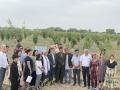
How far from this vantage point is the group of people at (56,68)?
49.8 feet

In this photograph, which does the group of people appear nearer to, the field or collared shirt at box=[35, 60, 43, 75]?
collared shirt at box=[35, 60, 43, 75]

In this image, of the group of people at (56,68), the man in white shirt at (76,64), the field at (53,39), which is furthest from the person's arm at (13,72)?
the field at (53,39)

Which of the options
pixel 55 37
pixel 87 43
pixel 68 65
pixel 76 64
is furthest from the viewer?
pixel 55 37

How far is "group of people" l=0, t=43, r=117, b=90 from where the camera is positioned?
15.2 m

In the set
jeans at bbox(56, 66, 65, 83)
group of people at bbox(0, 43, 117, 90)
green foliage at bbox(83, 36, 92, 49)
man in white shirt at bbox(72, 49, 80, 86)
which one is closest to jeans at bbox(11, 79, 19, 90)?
group of people at bbox(0, 43, 117, 90)

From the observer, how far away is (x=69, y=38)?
1898 inches

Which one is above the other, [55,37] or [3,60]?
[3,60]

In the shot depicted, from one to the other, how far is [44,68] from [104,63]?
2.35 metres

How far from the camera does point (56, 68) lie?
19.4 meters

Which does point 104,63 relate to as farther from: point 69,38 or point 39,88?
point 69,38

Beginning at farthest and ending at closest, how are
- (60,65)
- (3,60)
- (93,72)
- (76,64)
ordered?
(60,65)
(76,64)
(93,72)
(3,60)

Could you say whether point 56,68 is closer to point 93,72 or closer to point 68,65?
point 68,65

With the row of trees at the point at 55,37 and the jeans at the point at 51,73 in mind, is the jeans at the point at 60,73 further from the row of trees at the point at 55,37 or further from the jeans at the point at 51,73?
the row of trees at the point at 55,37

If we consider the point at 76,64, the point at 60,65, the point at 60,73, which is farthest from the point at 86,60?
the point at 60,73
